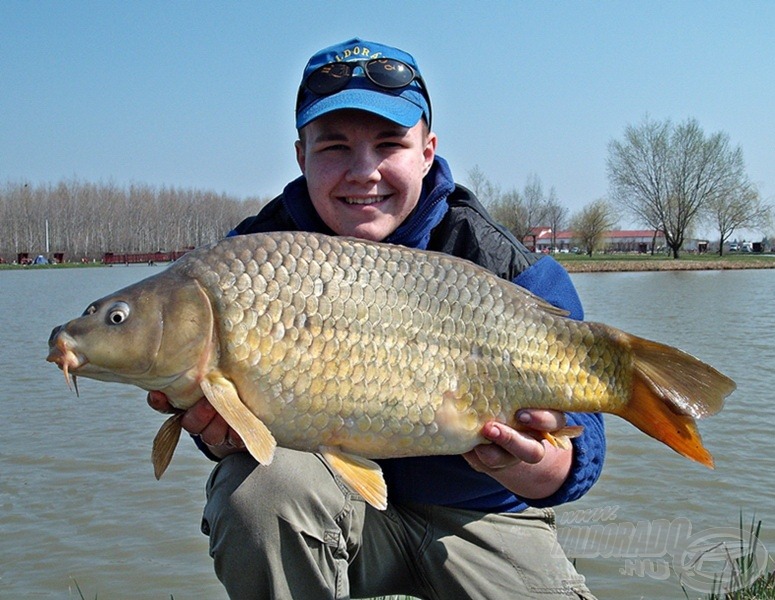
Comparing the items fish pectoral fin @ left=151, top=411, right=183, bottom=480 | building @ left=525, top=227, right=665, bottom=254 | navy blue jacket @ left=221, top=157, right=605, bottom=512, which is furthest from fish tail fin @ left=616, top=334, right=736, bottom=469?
building @ left=525, top=227, right=665, bottom=254

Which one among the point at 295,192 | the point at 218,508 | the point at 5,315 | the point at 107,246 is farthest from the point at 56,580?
the point at 107,246

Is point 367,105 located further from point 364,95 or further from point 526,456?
point 526,456

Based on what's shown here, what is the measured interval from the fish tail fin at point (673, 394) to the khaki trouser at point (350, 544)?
58 centimetres

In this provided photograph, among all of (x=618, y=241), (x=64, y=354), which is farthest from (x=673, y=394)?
(x=618, y=241)

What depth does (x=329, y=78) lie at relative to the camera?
91.4 inches

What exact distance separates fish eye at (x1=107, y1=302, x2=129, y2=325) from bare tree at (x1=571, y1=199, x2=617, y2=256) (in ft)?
163

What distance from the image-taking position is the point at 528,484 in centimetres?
209

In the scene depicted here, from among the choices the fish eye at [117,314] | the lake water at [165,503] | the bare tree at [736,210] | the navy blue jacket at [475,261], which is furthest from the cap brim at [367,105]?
the bare tree at [736,210]

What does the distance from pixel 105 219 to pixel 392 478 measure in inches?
2493

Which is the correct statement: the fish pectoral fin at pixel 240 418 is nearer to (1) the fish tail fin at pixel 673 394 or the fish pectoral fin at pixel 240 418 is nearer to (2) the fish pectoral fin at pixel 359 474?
(2) the fish pectoral fin at pixel 359 474

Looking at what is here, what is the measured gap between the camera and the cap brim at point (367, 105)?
87.3 inches

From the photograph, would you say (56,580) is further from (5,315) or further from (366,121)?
(5,315)

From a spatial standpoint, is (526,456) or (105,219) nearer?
(526,456)

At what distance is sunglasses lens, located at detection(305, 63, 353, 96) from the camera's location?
2.31 metres
